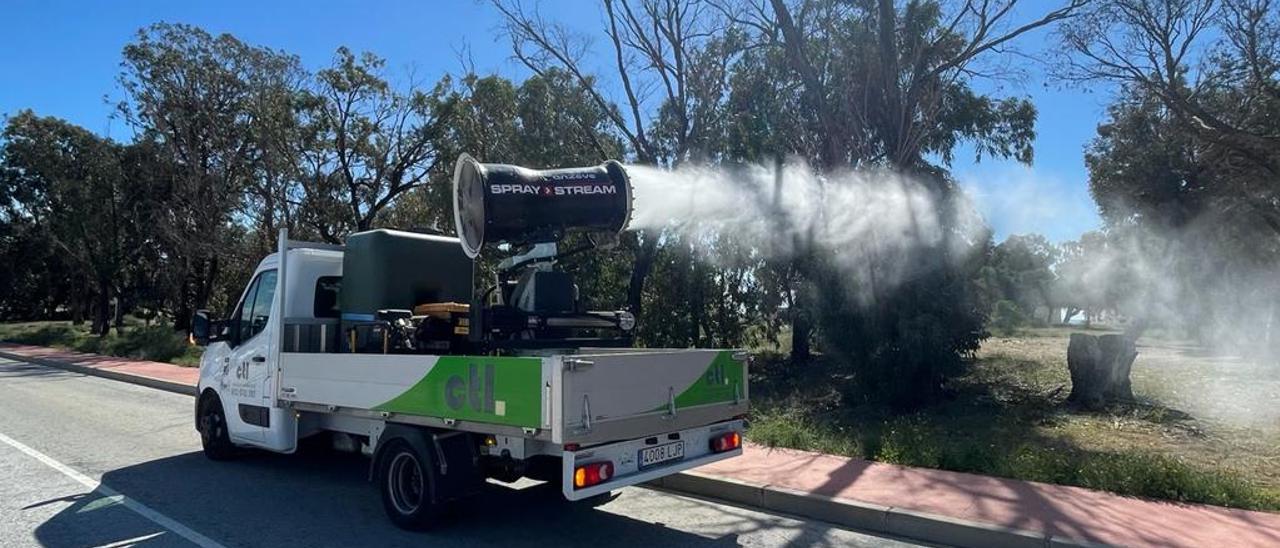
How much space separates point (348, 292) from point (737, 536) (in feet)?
13.6

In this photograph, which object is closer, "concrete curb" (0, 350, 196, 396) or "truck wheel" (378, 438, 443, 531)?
"truck wheel" (378, 438, 443, 531)

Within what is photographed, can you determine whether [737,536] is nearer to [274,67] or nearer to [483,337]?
[483,337]

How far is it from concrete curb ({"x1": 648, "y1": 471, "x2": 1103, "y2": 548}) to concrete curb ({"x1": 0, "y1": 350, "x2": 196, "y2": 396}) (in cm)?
1276

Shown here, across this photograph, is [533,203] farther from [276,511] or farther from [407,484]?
[276,511]

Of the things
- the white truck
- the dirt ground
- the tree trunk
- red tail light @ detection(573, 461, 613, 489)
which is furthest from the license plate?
the tree trunk

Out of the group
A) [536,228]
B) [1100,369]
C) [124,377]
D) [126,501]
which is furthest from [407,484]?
[124,377]

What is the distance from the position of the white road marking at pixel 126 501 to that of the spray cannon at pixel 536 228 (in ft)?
7.81

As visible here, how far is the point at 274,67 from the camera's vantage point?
27.1 meters

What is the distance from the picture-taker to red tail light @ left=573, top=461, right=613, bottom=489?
18.3ft

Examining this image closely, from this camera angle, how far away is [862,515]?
700 centimetres

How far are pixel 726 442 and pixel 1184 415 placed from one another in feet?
25.6

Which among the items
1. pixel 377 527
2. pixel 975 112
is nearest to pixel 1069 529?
pixel 377 527

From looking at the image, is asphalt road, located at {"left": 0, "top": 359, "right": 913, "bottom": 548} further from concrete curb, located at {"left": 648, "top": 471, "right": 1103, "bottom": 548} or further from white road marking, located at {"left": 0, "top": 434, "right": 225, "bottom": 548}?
concrete curb, located at {"left": 648, "top": 471, "right": 1103, "bottom": 548}

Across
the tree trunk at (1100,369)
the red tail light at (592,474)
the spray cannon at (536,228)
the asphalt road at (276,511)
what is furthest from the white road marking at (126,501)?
the tree trunk at (1100,369)
